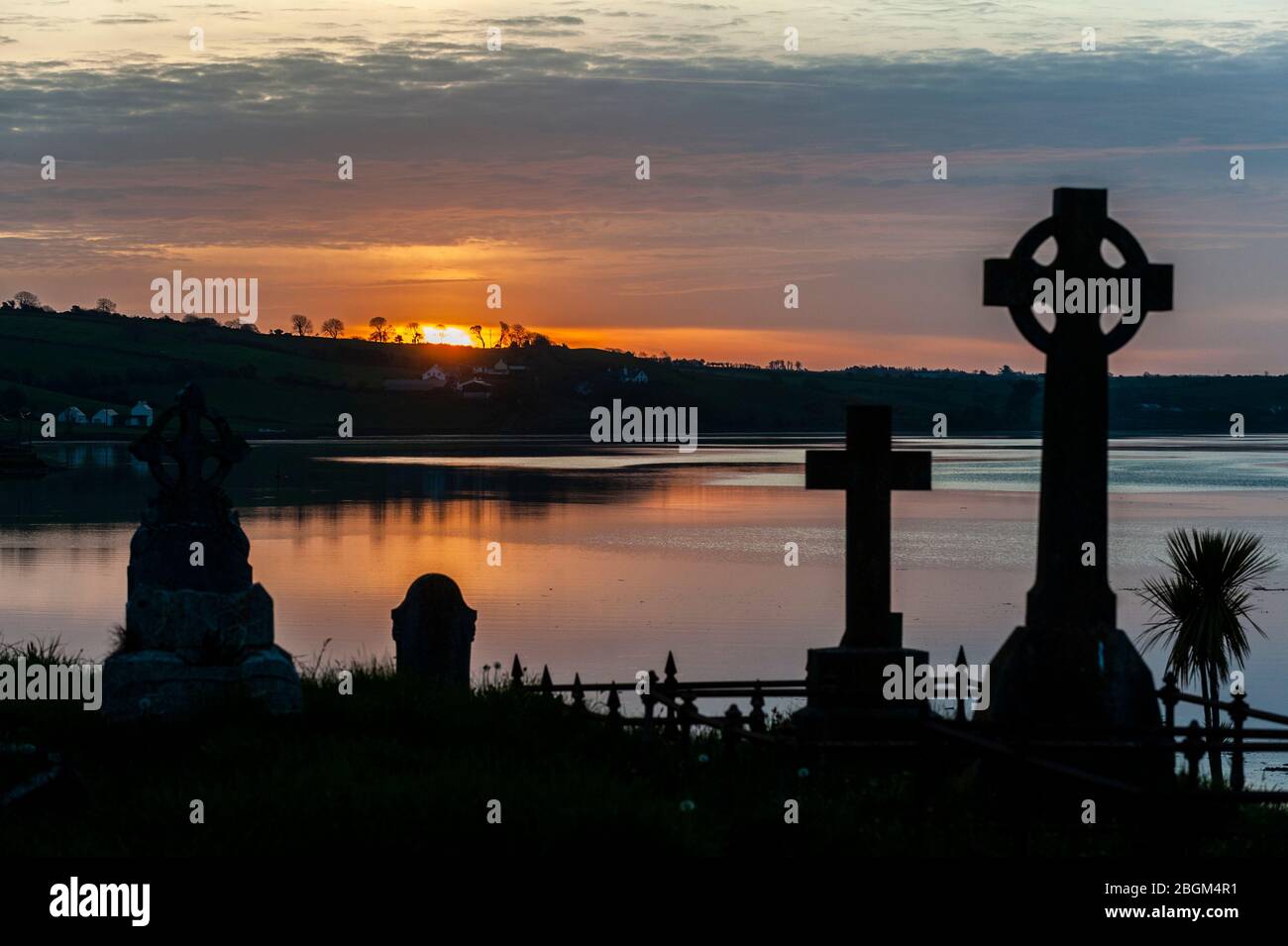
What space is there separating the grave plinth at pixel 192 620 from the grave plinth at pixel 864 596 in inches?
191

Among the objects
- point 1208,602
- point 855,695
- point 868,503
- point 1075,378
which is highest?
point 1075,378

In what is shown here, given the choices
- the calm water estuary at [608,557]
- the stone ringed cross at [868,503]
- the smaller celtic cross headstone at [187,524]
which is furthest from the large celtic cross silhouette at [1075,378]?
the smaller celtic cross headstone at [187,524]

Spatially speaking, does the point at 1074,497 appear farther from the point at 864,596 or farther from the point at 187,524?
the point at 187,524

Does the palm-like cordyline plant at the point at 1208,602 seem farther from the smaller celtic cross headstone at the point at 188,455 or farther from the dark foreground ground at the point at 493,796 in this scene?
the smaller celtic cross headstone at the point at 188,455

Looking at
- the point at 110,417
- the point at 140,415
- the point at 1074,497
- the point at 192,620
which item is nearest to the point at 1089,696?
the point at 1074,497

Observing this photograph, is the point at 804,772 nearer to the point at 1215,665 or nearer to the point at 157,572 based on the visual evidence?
the point at 157,572

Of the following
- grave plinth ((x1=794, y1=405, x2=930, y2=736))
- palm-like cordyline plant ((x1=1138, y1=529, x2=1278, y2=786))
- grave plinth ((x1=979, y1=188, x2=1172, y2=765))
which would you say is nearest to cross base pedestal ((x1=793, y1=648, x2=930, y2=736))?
grave plinth ((x1=794, y1=405, x2=930, y2=736))

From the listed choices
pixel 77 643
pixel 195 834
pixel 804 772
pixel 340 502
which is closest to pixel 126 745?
pixel 195 834

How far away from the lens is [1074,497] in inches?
499

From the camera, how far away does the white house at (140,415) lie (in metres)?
162

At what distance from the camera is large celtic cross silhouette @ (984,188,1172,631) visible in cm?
1261

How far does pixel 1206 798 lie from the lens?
909 cm

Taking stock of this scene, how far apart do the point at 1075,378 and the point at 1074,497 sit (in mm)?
961
